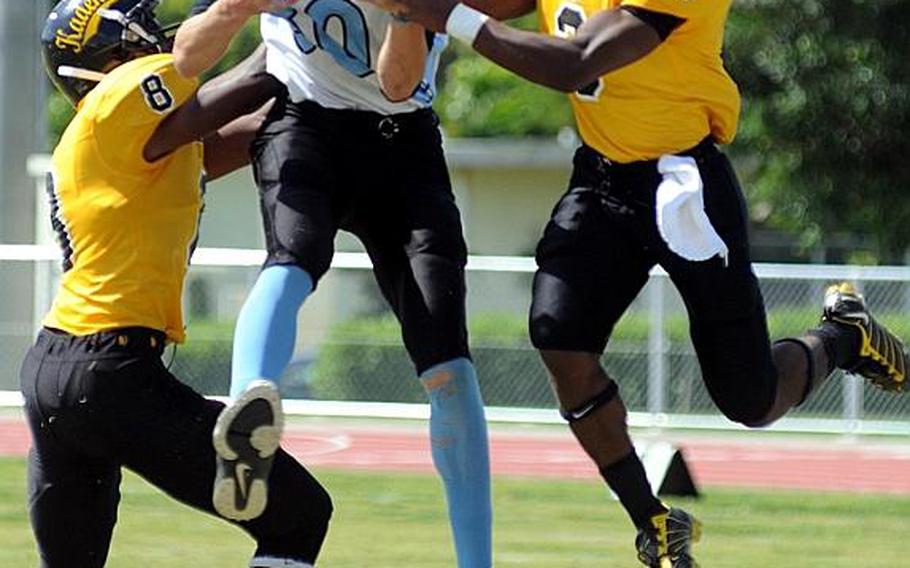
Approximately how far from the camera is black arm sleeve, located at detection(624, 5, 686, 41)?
5980 mm

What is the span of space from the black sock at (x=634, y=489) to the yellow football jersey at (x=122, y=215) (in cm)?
167

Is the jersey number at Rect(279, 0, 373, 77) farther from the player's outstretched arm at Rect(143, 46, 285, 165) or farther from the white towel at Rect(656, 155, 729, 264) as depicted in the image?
the white towel at Rect(656, 155, 729, 264)

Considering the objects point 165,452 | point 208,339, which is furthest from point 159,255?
point 208,339

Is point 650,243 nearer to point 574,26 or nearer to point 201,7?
point 574,26

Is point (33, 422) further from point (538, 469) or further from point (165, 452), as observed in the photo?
point (538, 469)

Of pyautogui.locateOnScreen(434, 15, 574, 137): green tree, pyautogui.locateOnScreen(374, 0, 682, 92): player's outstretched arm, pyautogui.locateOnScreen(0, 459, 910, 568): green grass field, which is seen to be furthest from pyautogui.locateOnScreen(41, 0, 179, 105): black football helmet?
pyautogui.locateOnScreen(434, 15, 574, 137): green tree

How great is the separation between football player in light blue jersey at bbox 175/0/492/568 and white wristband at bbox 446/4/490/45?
16cm

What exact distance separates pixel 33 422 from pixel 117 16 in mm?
1099

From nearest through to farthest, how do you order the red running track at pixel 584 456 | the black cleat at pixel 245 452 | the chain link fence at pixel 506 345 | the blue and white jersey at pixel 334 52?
the black cleat at pixel 245 452 < the blue and white jersey at pixel 334 52 < the red running track at pixel 584 456 < the chain link fence at pixel 506 345

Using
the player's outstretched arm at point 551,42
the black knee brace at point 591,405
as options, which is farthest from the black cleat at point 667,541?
the player's outstretched arm at point 551,42

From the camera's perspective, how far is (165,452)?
521cm

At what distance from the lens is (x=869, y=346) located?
7168 millimetres

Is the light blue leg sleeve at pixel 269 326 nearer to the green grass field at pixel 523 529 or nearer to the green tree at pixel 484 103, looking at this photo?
the green grass field at pixel 523 529

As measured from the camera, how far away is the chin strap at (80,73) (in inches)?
224
